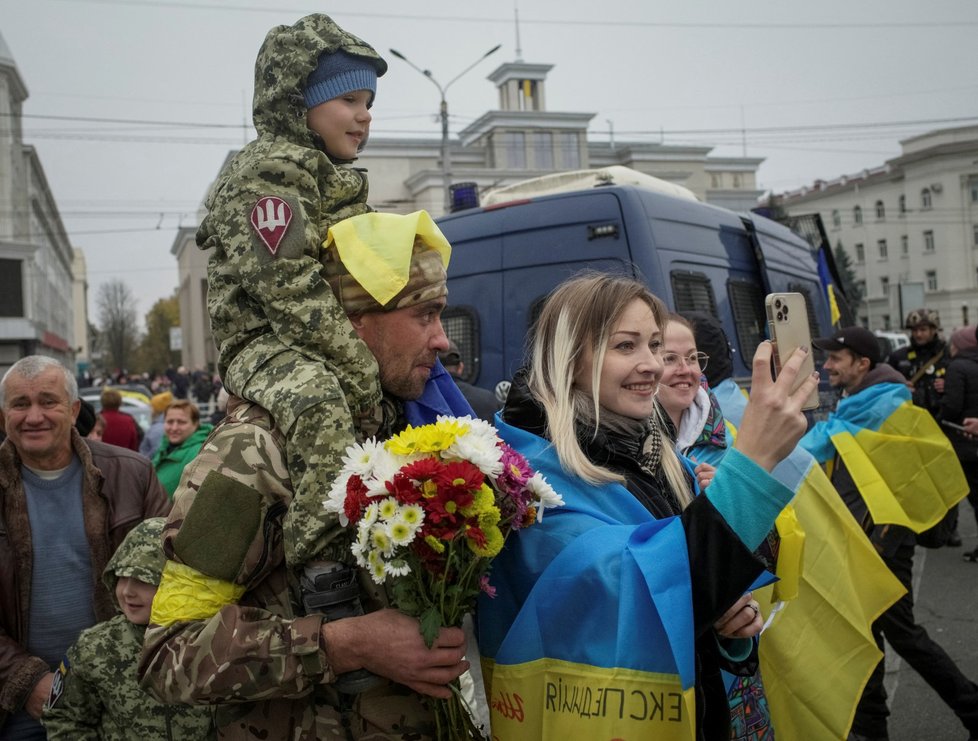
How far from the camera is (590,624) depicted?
2143 millimetres

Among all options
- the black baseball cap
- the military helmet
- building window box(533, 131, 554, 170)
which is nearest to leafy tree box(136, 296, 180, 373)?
building window box(533, 131, 554, 170)

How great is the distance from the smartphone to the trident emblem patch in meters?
1.19

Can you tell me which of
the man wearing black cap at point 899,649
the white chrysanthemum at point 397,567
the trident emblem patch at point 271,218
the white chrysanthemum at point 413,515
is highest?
the trident emblem patch at point 271,218

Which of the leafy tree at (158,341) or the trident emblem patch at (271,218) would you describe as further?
the leafy tree at (158,341)

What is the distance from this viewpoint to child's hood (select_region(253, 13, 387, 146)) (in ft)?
8.60

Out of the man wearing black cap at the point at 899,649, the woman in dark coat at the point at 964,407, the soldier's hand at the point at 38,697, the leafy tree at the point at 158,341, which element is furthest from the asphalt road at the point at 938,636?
the leafy tree at the point at 158,341

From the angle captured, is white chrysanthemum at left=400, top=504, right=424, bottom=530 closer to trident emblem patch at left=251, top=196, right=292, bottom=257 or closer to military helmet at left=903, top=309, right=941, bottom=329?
trident emblem patch at left=251, top=196, right=292, bottom=257

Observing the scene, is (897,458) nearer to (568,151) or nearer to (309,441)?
(309,441)

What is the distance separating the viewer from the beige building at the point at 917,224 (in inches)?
2756

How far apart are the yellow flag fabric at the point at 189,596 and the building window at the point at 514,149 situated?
53991 millimetres

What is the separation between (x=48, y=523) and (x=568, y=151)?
5540 cm

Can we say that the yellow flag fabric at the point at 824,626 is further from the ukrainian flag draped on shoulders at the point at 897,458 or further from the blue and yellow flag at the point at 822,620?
the ukrainian flag draped on shoulders at the point at 897,458

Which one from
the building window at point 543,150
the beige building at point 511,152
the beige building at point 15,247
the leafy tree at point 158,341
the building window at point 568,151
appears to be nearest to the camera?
the beige building at point 15,247

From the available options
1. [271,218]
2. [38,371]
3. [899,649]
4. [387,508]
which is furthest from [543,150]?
[387,508]
